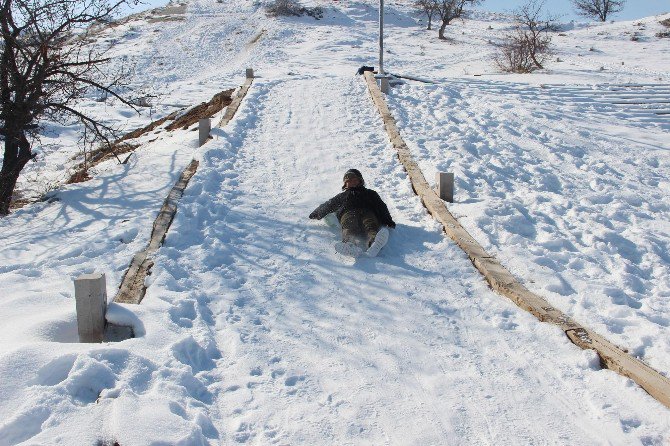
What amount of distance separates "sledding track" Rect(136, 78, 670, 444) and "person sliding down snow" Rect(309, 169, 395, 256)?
0.17 meters

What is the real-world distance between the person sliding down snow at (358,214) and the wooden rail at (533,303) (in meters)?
0.74

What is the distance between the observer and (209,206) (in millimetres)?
6449

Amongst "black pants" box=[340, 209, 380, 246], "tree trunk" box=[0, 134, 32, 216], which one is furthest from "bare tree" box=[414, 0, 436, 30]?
"black pants" box=[340, 209, 380, 246]

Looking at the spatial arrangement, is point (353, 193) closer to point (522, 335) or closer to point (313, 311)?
point (313, 311)

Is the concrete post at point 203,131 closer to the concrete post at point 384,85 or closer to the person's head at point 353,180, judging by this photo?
the person's head at point 353,180

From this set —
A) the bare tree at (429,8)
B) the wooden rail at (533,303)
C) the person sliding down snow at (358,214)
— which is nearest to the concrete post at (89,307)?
the person sliding down snow at (358,214)

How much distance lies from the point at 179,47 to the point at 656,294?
1025 inches

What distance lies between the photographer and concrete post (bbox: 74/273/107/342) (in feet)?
12.2

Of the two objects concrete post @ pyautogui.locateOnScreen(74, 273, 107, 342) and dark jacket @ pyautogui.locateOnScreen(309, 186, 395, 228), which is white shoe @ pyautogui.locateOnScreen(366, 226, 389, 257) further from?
concrete post @ pyautogui.locateOnScreen(74, 273, 107, 342)

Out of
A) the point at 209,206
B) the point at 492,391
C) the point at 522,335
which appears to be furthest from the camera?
the point at 209,206

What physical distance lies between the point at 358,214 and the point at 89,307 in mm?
2785

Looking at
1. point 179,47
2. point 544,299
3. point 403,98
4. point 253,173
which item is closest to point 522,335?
point 544,299

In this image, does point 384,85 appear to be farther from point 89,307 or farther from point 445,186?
point 89,307

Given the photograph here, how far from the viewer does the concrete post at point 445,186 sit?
22.3ft
